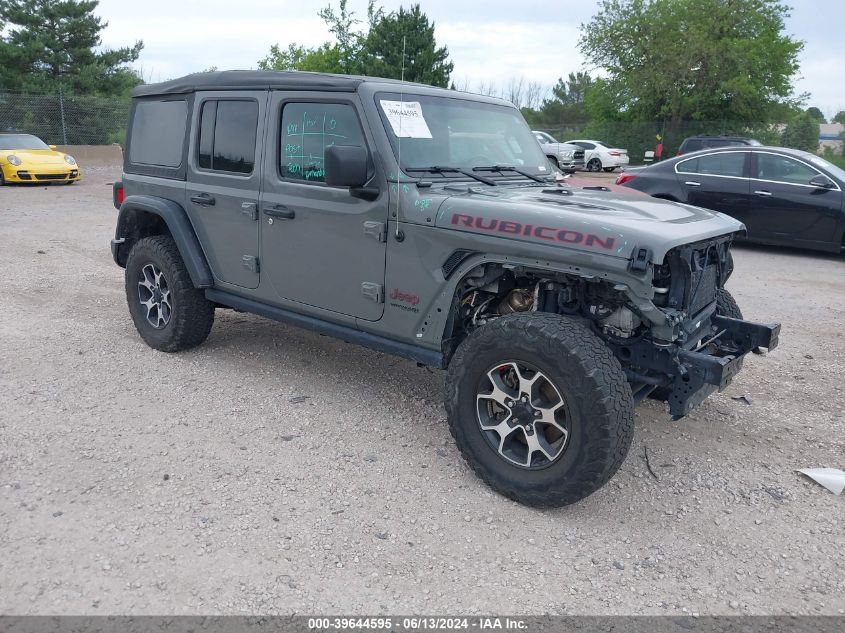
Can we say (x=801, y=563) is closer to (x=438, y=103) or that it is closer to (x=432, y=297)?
(x=432, y=297)

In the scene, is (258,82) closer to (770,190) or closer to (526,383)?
(526,383)

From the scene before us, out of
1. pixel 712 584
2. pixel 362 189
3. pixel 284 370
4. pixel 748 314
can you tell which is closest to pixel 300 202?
pixel 362 189

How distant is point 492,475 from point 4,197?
14.7m

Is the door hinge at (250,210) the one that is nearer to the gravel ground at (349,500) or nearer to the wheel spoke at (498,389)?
the gravel ground at (349,500)

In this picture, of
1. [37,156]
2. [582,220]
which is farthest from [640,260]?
[37,156]

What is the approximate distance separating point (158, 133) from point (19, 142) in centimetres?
1461

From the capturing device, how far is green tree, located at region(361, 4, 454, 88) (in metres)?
28.3

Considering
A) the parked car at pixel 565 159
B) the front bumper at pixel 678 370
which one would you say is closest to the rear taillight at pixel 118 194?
the parked car at pixel 565 159

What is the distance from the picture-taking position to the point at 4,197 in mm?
14852

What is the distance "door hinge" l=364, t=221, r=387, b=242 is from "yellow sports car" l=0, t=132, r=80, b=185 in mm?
15712

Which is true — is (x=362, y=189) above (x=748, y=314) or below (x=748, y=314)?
above

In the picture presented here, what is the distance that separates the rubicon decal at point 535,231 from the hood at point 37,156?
16407 millimetres

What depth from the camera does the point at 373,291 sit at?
4.03 m

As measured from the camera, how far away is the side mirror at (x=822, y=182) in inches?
373
